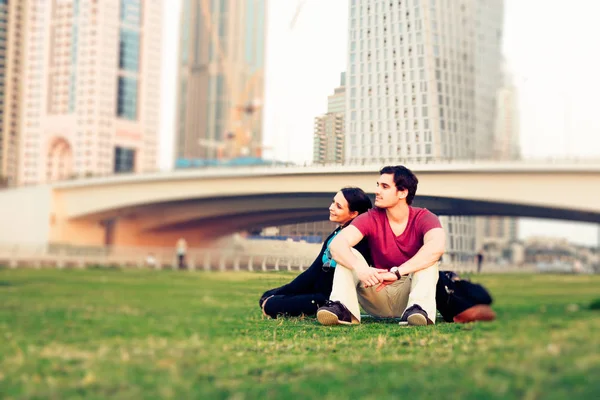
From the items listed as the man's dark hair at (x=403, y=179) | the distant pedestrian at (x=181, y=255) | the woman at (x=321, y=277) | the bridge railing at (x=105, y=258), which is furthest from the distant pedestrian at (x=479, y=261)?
the distant pedestrian at (x=181, y=255)

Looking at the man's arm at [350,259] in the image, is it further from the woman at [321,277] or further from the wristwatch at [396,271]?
the woman at [321,277]

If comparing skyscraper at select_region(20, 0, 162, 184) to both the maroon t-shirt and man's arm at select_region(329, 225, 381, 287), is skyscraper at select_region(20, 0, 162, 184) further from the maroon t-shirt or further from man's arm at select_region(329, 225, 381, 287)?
man's arm at select_region(329, 225, 381, 287)

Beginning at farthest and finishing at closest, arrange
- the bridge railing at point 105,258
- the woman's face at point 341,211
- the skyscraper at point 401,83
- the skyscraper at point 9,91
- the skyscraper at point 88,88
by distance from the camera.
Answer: the skyscraper at point 9,91 < the skyscraper at point 88,88 < the bridge railing at point 105,258 < the skyscraper at point 401,83 < the woman's face at point 341,211

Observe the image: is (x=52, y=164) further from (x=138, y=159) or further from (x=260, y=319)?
(x=260, y=319)

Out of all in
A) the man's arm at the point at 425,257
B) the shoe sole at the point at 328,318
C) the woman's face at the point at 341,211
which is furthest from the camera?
the woman's face at the point at 341,211

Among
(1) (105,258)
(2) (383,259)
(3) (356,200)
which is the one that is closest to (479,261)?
(3) (356,200)

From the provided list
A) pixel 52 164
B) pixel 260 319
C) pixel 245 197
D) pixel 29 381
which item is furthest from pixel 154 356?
pixel 52 164

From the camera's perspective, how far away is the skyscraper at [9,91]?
109 metres

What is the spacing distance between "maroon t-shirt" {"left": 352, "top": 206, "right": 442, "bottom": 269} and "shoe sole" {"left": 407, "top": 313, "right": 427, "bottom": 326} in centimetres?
56

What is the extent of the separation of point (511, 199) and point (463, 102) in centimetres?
1115

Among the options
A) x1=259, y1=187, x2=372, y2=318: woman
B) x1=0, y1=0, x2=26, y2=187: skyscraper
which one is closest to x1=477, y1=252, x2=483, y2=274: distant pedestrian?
x1=259, y1=187, x2=372, y2=318: woman

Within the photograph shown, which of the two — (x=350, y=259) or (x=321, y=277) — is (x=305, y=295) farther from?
(x=350, y=259)

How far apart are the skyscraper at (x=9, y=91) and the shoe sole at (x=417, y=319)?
11221 centimetres

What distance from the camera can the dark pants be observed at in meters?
5.79
